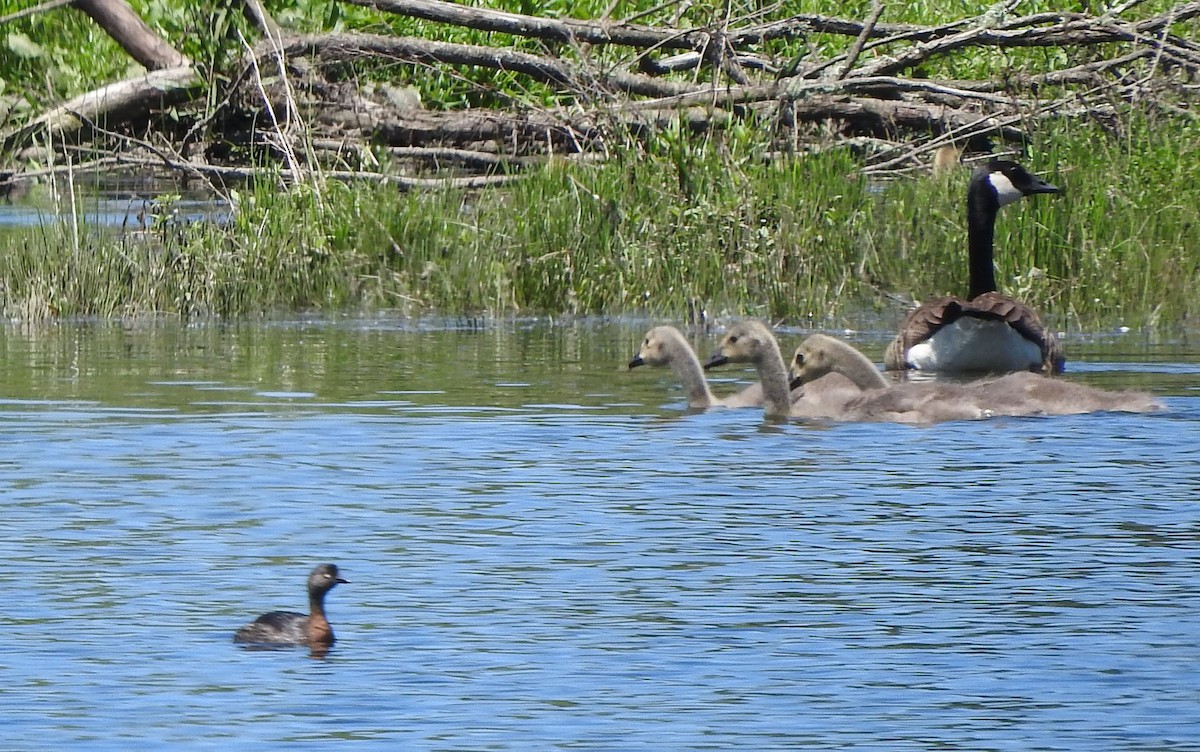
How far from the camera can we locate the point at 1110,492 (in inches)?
336

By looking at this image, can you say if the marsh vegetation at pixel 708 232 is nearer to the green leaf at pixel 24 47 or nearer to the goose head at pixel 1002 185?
the goose head at pixel 1002 185

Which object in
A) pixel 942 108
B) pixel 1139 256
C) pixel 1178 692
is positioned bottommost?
pixel 1178 692

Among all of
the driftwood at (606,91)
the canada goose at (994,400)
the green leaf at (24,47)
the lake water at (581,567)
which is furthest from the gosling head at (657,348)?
the green leaf at (24,47)

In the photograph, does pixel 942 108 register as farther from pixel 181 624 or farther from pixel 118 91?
pixel 181 624

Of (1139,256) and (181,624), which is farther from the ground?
(1139,256)

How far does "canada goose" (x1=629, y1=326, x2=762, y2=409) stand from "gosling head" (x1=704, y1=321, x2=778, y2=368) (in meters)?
0.15

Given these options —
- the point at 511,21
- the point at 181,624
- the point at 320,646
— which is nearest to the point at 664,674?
the point at 320,646

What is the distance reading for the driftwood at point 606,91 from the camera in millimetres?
16609

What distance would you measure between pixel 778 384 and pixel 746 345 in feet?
0.89

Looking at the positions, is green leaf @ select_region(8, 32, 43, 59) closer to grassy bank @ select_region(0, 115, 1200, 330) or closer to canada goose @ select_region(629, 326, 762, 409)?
grassy bank @ select_region(0, 115, 1200, 330)

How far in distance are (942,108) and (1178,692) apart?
41.9ft

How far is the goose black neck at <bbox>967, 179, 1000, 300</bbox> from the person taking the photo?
1368cm

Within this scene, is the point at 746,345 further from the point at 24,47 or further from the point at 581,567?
the point at 24,47

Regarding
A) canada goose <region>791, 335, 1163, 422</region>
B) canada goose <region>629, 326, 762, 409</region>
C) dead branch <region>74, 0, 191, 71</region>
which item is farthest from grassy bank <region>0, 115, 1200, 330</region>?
dead branch <region>74, 0, 191, 71</region>
